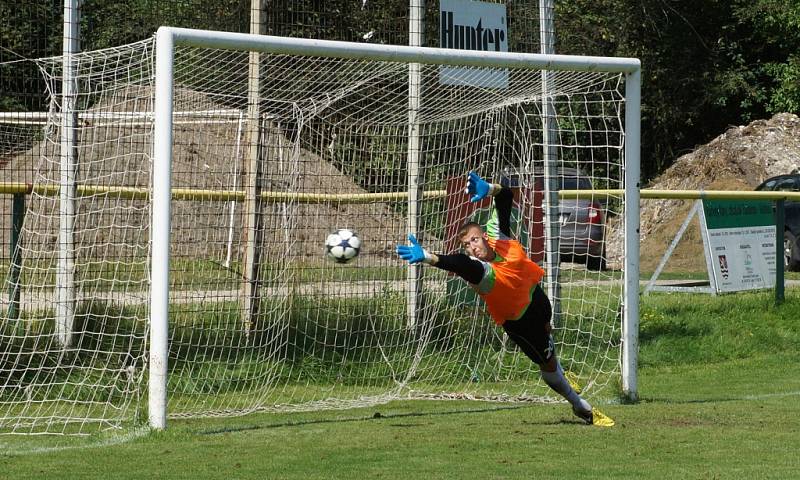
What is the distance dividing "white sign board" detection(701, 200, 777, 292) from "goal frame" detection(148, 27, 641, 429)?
536 cm

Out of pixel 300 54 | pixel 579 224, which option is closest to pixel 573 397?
pixel 300 54

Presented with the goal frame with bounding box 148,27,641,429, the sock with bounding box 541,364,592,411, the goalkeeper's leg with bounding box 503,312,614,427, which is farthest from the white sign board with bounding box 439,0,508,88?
the sock with bounding box 541,364,592,411

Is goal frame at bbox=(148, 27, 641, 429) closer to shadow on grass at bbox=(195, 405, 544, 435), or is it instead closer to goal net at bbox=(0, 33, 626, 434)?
goal net at bbox=(0, 33, 626, 434)

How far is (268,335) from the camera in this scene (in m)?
11.2

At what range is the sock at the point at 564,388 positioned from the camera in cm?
938

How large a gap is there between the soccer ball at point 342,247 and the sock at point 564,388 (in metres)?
1.83

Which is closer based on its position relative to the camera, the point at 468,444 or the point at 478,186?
the point at 468,444

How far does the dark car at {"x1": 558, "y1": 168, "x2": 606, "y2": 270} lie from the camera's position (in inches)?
524

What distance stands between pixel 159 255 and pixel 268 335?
105 inches

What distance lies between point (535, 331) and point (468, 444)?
4.64 feet

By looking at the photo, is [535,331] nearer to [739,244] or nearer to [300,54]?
[300,54]

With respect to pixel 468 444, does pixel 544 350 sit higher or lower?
higher

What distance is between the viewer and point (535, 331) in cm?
941

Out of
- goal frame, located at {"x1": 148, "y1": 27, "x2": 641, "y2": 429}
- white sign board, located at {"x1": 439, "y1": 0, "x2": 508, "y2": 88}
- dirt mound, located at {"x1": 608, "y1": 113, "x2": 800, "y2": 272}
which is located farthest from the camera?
dirt mound, located at {"x1": 608, "y1": 113, "x2": 800, "y2": 272}
